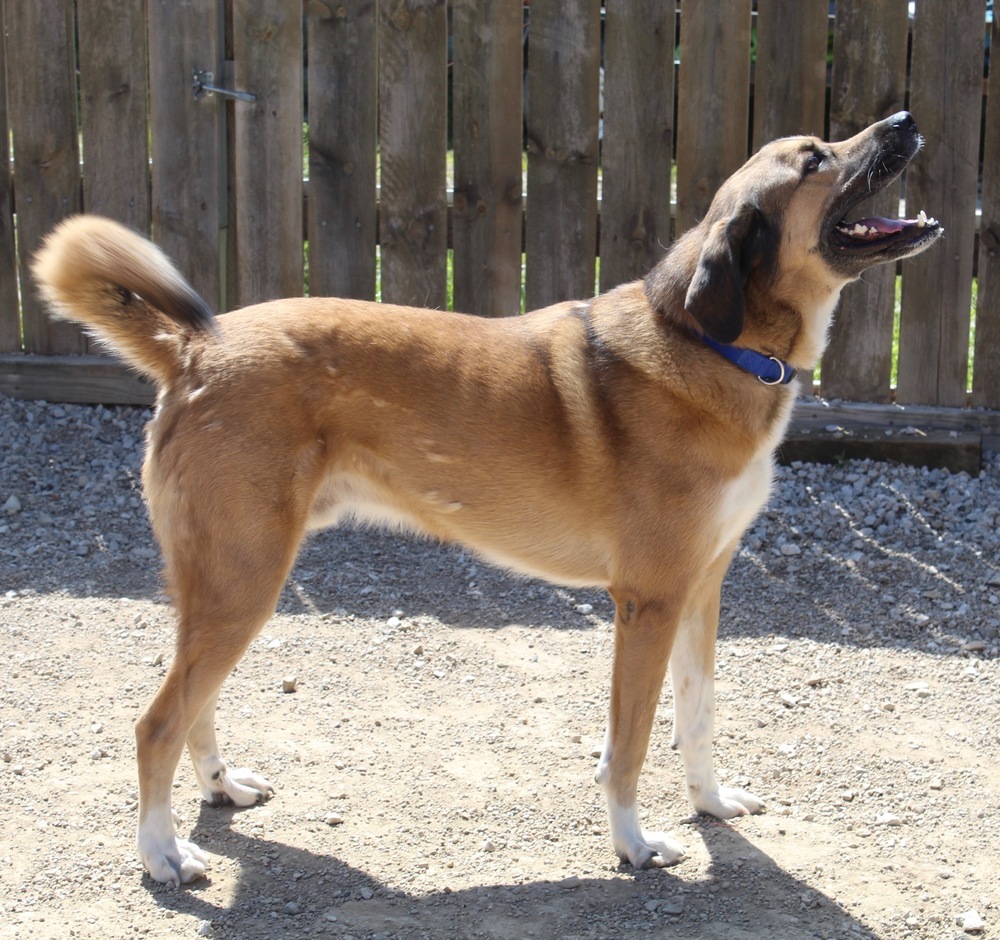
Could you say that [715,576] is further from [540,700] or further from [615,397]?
[540,700]

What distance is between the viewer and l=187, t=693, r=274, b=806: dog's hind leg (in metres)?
3.69

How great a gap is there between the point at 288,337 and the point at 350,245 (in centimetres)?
270

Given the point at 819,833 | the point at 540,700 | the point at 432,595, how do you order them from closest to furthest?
the point at 819,833 < the point at 540,700 < the point at 432,595

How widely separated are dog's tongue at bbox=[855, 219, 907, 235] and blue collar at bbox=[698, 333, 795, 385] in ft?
1.44

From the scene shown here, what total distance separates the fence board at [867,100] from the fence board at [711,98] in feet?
1.35

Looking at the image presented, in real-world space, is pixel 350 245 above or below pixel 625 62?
below

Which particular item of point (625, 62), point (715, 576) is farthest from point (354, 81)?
point (715, 576)

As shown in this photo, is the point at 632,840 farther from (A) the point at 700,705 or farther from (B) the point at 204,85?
(B) the point at 204,85

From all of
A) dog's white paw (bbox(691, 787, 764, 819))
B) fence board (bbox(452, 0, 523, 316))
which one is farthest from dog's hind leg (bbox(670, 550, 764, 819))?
fence board (bbox(452, 0, 523, 316))

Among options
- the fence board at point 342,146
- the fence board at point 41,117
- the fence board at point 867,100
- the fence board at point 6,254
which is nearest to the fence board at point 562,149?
the fence board at point 342,146

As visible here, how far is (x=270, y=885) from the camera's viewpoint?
3.39m

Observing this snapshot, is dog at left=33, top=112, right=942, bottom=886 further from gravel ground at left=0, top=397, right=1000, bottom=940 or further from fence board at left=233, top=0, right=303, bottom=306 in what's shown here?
fence board at left=233, top=0, right=303, bottom=306

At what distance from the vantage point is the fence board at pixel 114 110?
592cm

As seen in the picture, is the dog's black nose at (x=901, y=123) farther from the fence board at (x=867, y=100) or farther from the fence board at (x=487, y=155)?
the fence board at (x=487, y=155)
